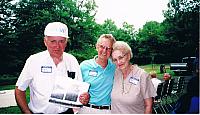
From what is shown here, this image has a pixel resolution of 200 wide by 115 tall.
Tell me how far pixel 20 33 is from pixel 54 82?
9.15 feet

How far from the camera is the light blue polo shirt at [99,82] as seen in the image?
2016 millimetres

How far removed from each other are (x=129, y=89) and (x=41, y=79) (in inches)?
22.0

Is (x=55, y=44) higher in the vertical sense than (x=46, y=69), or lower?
higher

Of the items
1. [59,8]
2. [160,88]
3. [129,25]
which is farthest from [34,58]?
[59,8]

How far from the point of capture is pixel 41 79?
5.94 ft

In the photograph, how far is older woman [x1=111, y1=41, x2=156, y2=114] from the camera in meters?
1.80

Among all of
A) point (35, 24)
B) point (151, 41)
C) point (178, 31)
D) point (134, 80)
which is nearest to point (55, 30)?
point (134, 80)

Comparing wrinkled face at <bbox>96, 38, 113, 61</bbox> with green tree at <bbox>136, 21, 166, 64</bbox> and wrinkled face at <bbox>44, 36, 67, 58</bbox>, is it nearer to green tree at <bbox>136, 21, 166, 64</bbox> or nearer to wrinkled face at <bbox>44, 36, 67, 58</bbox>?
wrinkled face at <bbox>44, 36, 67, 58</bbox>

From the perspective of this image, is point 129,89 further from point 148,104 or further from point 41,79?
point 41,79

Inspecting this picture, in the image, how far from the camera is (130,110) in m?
1.81

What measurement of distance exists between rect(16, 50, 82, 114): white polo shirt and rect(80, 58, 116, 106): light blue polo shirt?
0.17 metres

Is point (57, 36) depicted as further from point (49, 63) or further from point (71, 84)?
point (71, 84)

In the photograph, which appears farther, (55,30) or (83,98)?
(55,30)

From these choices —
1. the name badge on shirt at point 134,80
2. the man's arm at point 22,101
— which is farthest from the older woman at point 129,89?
the man's arm at point 22,101
